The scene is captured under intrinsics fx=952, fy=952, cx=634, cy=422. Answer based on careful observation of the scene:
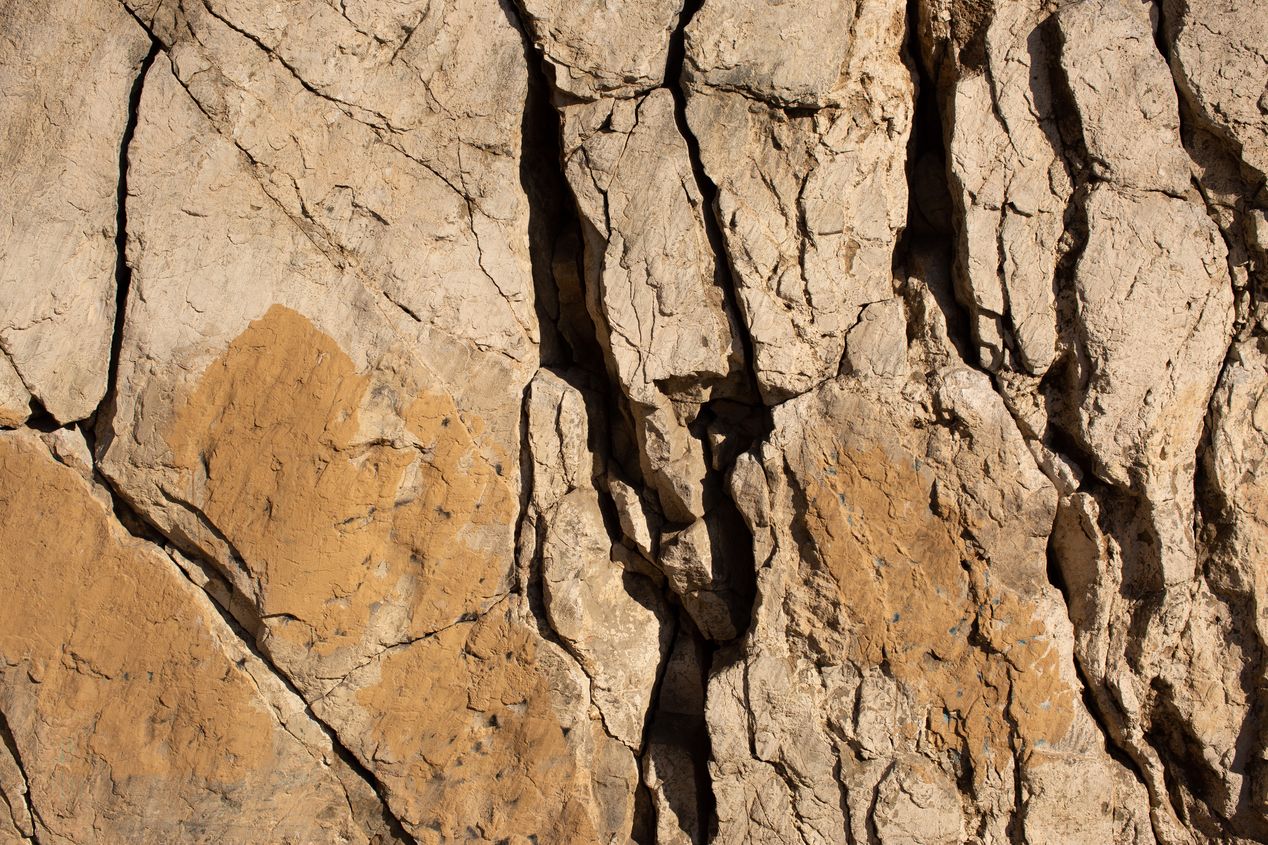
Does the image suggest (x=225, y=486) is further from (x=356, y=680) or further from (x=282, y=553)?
(x=356, y=680)

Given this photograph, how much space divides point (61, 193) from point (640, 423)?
1.81 m

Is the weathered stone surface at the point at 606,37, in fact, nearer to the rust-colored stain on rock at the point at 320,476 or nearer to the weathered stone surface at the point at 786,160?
the weathered stone surface at the point at 786,160

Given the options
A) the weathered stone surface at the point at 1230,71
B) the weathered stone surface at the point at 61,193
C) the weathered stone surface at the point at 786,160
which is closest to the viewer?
the weathered stone surface at the point at 1230,71

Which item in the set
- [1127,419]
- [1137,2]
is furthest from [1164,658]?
[1137,2]

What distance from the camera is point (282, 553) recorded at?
269 cm

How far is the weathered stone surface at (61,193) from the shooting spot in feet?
9.05

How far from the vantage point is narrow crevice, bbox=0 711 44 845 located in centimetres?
275

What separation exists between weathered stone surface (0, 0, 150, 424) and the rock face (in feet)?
0.04

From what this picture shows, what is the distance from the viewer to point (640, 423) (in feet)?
9.12

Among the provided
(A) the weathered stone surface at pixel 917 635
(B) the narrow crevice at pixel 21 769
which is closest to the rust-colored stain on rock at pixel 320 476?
(B) the narrow crevice at pixel 21 769

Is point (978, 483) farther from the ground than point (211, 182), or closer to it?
closer to it

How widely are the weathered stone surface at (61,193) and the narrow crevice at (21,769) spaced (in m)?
0.89

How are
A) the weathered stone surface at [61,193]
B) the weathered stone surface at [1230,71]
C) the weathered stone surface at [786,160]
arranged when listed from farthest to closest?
1. the weathered stone surface at [61,193]
2. the weathered stone surface at [786,160]
3. the weathered stone surface at [1230,71]

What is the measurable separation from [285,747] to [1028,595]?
7.02ft
